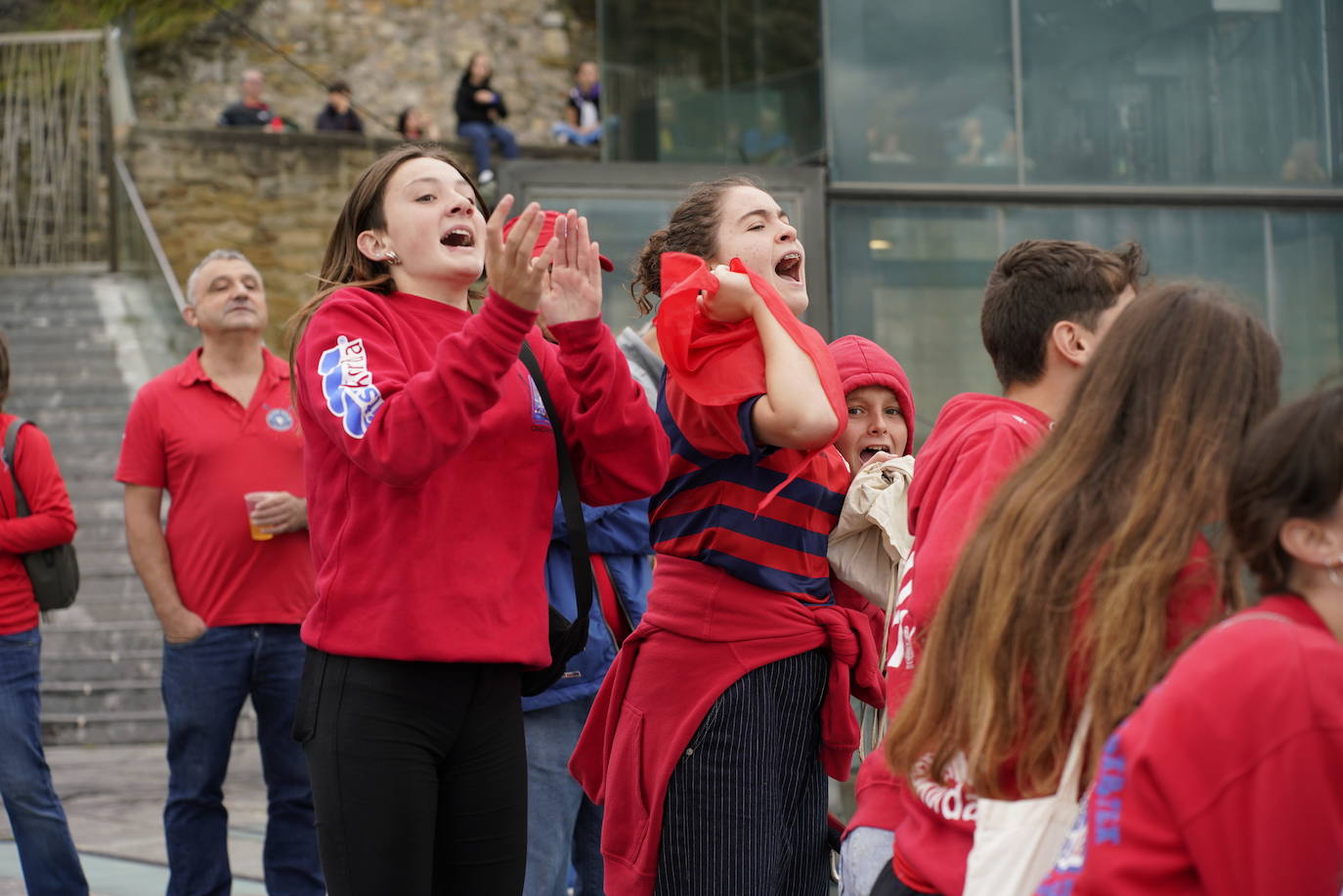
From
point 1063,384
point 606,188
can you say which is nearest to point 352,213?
point 1063,384

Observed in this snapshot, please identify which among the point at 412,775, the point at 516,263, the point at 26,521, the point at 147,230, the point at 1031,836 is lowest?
the point at 412,775

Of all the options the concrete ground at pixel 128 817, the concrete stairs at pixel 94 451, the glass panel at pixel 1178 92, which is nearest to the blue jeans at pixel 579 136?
the concrete stairs at pixel 94 451

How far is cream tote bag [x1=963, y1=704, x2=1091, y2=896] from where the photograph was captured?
1.79m

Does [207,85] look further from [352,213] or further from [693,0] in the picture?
[352,213]

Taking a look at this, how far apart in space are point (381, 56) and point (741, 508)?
1996cm

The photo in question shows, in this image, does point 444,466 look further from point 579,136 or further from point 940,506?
point 579,136

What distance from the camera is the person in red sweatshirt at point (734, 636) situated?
272 cm

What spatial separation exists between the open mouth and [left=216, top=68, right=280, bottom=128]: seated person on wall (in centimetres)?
1573

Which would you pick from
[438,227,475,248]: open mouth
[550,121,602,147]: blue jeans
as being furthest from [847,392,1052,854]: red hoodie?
[550,121,602,147]: blue jeans

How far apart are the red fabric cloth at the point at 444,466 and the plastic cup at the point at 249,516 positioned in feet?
6.96

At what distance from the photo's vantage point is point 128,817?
6.73 m

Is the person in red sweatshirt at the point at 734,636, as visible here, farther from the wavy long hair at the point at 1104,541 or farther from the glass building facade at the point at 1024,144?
the glass building facade at the point at 1024,144

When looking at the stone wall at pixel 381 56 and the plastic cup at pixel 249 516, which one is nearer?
the plastic cup at pixel 249 516

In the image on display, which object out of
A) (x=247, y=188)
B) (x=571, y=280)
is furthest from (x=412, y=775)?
(x=247, y=188)
